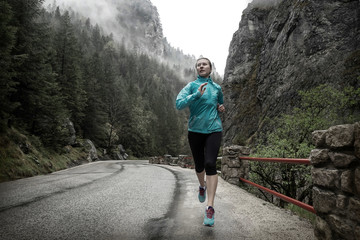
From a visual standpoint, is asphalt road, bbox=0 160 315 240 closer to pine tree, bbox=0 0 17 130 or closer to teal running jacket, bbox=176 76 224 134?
teal running jacket, bbox=176 76 224 134

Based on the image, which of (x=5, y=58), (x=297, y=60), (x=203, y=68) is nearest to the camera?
(x=203, y=68)

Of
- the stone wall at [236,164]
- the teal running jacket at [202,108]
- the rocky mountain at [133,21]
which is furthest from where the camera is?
the rocky mountain at [133,21]

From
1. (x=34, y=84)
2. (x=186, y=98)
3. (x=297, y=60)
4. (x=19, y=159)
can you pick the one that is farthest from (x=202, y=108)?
(x=297, y=60)

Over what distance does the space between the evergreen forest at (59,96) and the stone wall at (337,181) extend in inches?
404

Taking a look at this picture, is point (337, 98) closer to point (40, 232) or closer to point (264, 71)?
point (40, 232)

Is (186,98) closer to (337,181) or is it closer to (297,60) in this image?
(337,181)

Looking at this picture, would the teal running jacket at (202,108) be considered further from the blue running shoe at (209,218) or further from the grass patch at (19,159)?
the grass patch at (19,159)

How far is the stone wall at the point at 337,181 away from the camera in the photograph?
190 centimetres

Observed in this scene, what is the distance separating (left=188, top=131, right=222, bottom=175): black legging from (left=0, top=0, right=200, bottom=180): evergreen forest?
8.72 metres

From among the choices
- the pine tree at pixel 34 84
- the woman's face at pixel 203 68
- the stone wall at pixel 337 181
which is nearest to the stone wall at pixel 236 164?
the woman's face at pixel 203 68

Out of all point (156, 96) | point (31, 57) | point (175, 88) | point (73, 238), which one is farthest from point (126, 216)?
point (175, 88)

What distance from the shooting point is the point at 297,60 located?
2350cm

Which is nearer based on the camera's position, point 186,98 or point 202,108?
point 186,98

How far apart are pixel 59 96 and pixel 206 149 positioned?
20.1 meters
